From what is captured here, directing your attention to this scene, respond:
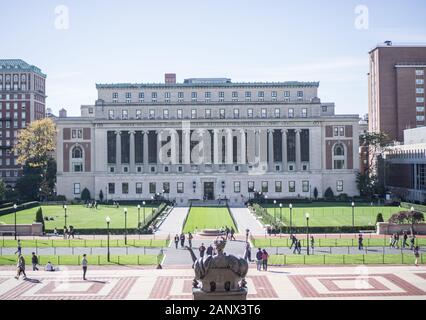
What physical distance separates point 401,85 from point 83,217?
74402 millimetres

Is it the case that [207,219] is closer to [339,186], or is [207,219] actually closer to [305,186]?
[305,186]

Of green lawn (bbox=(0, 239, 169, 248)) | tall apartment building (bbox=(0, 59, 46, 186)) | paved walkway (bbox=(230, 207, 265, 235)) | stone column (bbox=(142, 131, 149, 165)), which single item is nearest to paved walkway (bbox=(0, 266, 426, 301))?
green lawn (bbox=(0, 239, 169, 248))

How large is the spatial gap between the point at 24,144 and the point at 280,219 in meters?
62.2

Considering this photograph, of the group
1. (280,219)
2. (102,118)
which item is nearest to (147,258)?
(280,219)

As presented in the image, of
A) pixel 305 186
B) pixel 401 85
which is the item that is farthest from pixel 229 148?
pixel 401 85

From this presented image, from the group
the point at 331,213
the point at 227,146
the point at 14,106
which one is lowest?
the point at 331,213

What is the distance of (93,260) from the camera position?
4231 cm

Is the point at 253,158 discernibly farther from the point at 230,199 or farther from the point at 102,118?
the point at 102,118

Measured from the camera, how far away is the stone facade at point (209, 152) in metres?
111

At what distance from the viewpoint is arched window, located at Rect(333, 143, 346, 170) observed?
112 meters

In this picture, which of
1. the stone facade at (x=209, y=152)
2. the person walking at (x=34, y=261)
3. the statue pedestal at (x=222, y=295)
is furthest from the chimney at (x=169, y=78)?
the statue pedestal at (x=222, y=295)

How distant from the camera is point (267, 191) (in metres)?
111

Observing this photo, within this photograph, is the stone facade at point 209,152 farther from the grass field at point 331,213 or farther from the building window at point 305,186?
the grass field at point 331,213
